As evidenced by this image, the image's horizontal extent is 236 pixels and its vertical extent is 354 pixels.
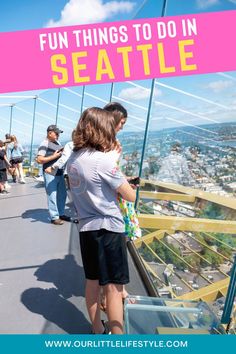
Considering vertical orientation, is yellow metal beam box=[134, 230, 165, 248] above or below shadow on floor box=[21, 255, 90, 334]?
above

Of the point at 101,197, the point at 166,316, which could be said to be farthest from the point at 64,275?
the point at 101,197

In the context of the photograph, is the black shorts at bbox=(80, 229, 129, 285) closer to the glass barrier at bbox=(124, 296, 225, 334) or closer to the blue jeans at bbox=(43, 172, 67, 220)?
the glass barrier at bbox=(124, 296, 225, 334)

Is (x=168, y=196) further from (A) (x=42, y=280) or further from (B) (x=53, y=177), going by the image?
(B) (x=53, y=177)

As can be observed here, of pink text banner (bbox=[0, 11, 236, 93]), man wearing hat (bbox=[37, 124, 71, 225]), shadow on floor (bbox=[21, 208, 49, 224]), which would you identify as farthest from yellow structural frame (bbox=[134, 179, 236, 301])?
shadow on floor (bbox=[21, 208, 49, 224])

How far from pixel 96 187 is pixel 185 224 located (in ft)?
2.77

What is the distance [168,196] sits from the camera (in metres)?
2.65

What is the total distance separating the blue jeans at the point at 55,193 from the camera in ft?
14.4

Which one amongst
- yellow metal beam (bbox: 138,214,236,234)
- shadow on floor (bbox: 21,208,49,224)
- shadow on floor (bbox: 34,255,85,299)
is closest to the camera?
yellow metal beam (bbox: 138,214,236,234)

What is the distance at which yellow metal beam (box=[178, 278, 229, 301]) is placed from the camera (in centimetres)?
175

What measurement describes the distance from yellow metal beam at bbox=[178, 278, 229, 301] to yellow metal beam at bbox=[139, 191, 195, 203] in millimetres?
506

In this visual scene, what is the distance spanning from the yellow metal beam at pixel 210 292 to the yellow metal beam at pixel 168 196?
51cm

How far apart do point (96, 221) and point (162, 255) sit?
1.04 metres

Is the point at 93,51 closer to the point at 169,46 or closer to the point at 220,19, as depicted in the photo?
the point at 169,46

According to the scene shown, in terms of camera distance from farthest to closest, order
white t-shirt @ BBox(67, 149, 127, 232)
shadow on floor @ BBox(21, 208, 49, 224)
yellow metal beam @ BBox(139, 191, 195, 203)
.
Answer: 1. shadow on floor @ BBox(21, 208, 49, 224)
2. yellow metal beam @ BBox(139, 191, 195, 203)
3. white t-shirt @ BBox(67, 149, 127, 232)
